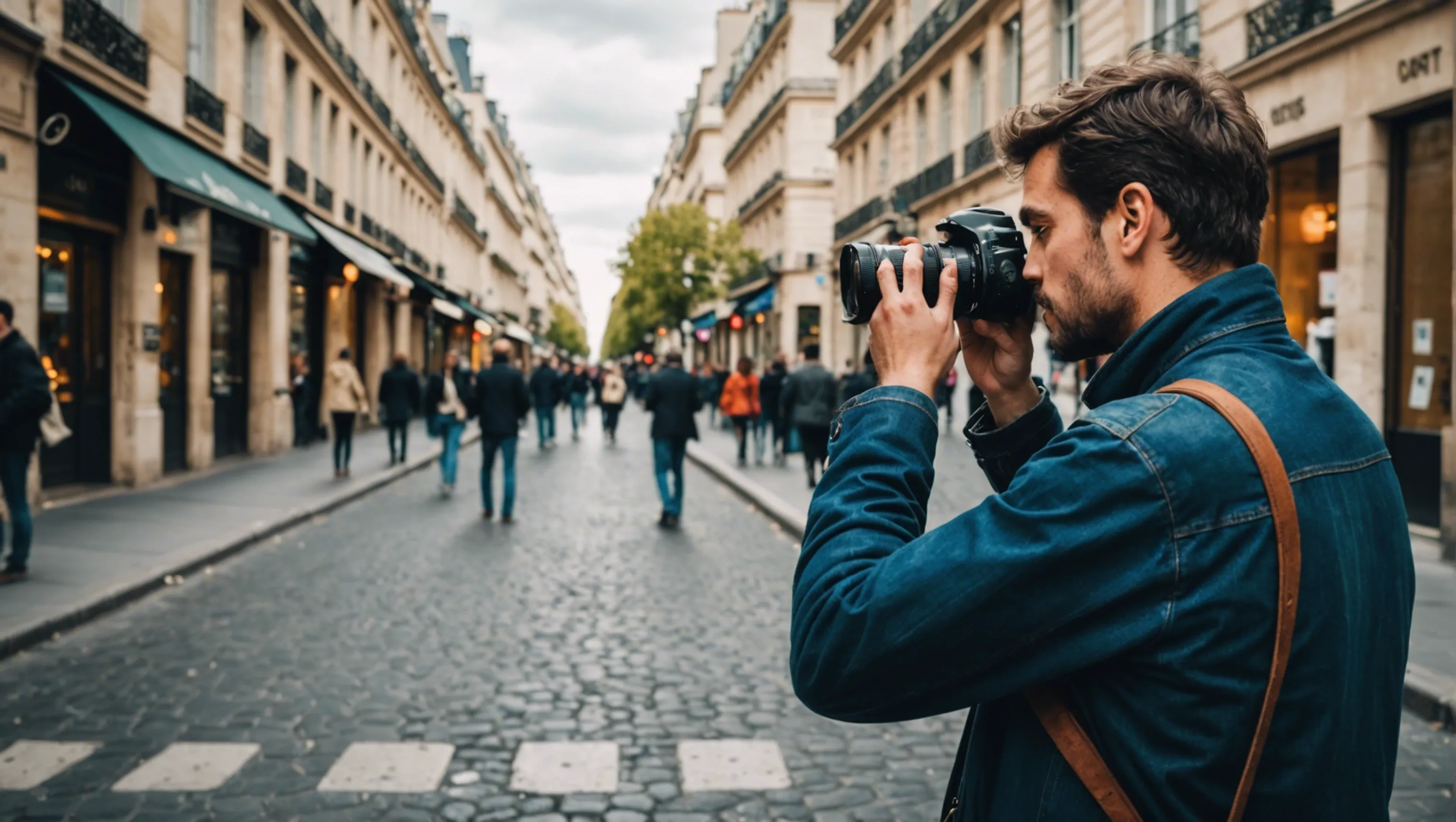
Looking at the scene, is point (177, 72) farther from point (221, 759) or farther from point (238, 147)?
point (221, 759)

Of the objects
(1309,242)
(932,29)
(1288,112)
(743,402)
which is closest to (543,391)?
(743,402)

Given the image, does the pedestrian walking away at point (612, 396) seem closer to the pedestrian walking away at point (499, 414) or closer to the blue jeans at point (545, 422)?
the blue jeans at point (545, 422)

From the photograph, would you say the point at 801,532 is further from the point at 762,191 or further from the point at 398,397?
the point at 762,191

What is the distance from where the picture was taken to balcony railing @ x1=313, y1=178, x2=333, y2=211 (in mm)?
24969

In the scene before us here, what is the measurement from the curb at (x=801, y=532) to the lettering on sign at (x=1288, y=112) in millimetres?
6426

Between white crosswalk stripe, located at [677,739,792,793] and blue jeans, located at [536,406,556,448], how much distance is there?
2023 centimetres

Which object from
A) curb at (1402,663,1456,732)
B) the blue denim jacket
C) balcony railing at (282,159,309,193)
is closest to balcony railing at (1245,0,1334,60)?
curb at (1402,663,1456,732)

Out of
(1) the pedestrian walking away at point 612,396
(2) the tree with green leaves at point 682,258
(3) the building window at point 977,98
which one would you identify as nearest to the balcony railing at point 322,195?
(1) the pedestrian walking away at point 612,396

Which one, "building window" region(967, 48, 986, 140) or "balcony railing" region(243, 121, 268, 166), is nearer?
"balcony railing" region(243, 121, 268, 166)

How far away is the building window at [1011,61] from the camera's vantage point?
73.4 ft

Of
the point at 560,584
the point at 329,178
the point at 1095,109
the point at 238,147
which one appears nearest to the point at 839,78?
the point at 329,178

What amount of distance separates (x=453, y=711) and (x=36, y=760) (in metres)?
1.64

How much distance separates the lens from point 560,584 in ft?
29.5

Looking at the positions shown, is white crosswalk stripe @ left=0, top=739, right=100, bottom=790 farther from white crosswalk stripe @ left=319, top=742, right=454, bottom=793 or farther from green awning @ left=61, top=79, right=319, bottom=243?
green awning @ left=61, top=79, right=319, bottom=243
